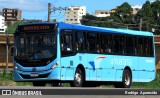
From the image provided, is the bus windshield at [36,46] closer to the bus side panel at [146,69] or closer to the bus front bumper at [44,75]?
the bus front bumper at [44,75]

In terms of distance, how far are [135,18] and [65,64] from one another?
255 feet

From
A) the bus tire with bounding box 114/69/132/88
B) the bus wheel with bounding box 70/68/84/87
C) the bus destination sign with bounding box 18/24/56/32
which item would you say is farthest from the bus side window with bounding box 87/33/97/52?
the bus tire with bounding box 114/69/132/88

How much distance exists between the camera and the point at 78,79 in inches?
826

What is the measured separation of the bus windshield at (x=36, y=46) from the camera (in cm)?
1994

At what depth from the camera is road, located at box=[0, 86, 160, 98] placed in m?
9.78

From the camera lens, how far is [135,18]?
318 feet

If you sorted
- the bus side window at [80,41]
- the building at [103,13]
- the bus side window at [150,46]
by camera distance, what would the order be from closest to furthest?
the bus side window at [80,41]
the bus side window at [150,46]
the building at [103,13]

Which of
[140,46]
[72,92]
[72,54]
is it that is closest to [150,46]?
[140,46]

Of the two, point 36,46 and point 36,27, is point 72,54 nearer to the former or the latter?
point 36,46

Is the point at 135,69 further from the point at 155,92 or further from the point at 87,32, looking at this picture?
the point at 155,92

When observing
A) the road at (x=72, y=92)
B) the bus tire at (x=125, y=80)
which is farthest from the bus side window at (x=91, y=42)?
the road at (x=72, y=92)

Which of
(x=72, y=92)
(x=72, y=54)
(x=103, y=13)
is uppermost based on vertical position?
(x=103, y=13)

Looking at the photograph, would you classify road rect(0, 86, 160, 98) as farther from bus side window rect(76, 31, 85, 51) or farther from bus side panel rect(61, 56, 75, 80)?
bus side window rect(76, 31, 85, 51)

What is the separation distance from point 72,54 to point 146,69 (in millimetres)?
7737
